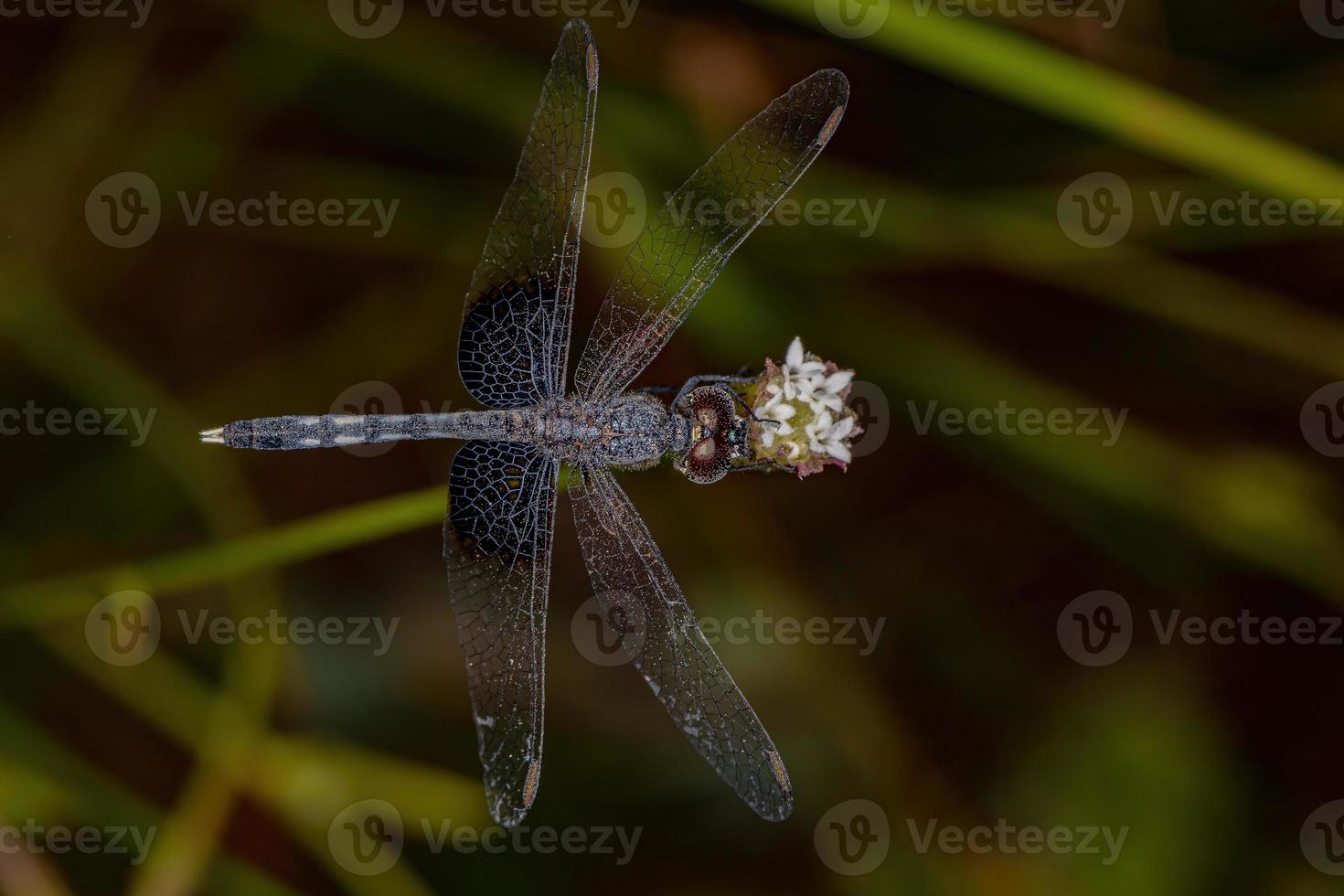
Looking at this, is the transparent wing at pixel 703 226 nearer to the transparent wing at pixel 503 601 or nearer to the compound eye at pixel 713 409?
the compound eye at pixel 713 409

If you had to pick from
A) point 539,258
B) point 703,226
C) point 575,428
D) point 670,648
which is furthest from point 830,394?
point 539,258

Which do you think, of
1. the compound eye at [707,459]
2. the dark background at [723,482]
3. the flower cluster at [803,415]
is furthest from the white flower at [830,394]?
the dark background at [723,482]

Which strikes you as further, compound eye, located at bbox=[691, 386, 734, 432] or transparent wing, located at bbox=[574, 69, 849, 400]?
compound eye, located at bbox=[691, 386, 734, 432]

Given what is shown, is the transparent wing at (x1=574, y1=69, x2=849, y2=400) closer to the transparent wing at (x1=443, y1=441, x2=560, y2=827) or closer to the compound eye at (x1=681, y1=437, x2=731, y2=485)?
the compound eye at (x1=681, y1=437, x2=731, y2=485)

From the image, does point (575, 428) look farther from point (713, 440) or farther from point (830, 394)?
point (830, 394)

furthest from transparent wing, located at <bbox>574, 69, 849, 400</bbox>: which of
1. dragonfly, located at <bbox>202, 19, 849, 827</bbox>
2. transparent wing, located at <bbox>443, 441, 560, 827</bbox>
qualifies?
transparent wing, located at <bbox>443, 441, 560, 827</bbox>
